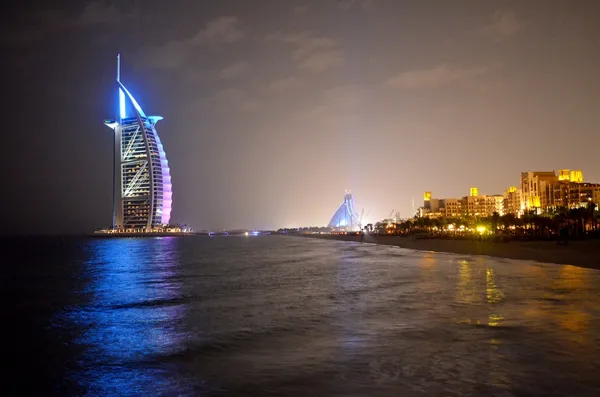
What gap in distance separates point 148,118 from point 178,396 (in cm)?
18569

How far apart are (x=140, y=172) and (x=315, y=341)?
17464cm

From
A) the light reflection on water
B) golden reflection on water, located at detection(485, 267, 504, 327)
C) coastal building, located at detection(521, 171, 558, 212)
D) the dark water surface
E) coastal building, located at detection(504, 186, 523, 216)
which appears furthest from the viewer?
coastal building, located at detection(504, 186, 523, 216)

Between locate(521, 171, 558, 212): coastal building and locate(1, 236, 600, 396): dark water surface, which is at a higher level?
locate(521, 171, 558, 212): coastal building

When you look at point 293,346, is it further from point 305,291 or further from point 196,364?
point 305,291

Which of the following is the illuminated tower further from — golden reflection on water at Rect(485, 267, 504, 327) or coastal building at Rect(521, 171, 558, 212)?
golden reflection on water at Rect(485, 267, 504, 327)

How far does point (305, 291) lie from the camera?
2280cm

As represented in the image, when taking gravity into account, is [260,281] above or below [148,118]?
below

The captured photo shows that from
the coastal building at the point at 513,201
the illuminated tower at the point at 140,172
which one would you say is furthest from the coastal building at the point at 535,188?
the illuminated tower at the point at 140,172

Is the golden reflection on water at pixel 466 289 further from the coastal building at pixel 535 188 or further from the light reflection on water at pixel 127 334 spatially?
the coastal building at pixel 535 188

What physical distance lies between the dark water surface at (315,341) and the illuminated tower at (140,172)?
159 meters

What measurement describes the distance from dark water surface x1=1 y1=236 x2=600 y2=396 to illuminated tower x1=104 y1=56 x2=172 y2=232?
159 meters

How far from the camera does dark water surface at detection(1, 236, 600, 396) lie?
873 centimetres

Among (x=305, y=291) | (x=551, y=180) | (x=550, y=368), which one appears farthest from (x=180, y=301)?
(x=551, y=180)

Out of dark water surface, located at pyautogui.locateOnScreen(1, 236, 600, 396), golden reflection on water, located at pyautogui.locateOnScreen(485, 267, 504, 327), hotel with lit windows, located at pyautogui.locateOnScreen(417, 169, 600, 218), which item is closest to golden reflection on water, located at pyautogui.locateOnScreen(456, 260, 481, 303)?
dark water surface, located at pyautogui.locateOnScreen(1, 236, 600, 396)
